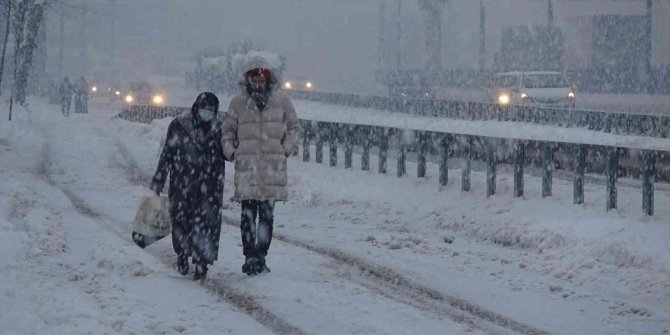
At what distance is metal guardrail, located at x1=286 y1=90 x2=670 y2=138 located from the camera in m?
28.8

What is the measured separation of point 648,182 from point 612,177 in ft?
1.74

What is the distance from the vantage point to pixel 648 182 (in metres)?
11.9

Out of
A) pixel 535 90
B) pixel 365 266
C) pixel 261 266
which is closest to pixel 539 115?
pixel 535 90

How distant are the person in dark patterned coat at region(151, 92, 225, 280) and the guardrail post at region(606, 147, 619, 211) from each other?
5.66 metres

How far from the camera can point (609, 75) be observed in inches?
2324

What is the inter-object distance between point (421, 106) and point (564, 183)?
96.3 ft

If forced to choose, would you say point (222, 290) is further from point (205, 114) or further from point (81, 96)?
point (81, 96)

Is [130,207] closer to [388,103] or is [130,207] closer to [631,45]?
[388,103]

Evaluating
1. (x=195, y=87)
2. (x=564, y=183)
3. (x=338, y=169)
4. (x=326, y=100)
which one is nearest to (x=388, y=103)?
(x=326, y=100)

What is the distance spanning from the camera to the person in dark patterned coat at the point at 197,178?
28.3 feet

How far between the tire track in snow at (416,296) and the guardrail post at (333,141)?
8742mm

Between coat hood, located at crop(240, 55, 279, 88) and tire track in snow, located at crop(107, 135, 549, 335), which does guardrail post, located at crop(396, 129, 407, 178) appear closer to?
tire track in snow, located at crop(107, 135, 549, 335)

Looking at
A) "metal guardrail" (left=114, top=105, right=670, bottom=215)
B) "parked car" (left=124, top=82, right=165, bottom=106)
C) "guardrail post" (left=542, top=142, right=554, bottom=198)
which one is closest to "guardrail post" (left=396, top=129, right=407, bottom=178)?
"metal guardrail" (left=114, top=105, right=670, bottom=215)

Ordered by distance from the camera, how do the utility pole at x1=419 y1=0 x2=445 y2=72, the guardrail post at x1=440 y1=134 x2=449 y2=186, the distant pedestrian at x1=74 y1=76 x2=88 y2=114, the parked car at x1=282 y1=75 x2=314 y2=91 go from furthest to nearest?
the parked car at x1=282 y1=75 x2=314 y2=91 → the utility pole at x1=419 y1=0 x2=445 y2=72 → the distant pedestrian at x1=74 y1=76 x2=88 y2=114 → the guardrail post at x1=440 y1=134 x2=449 y2=186
